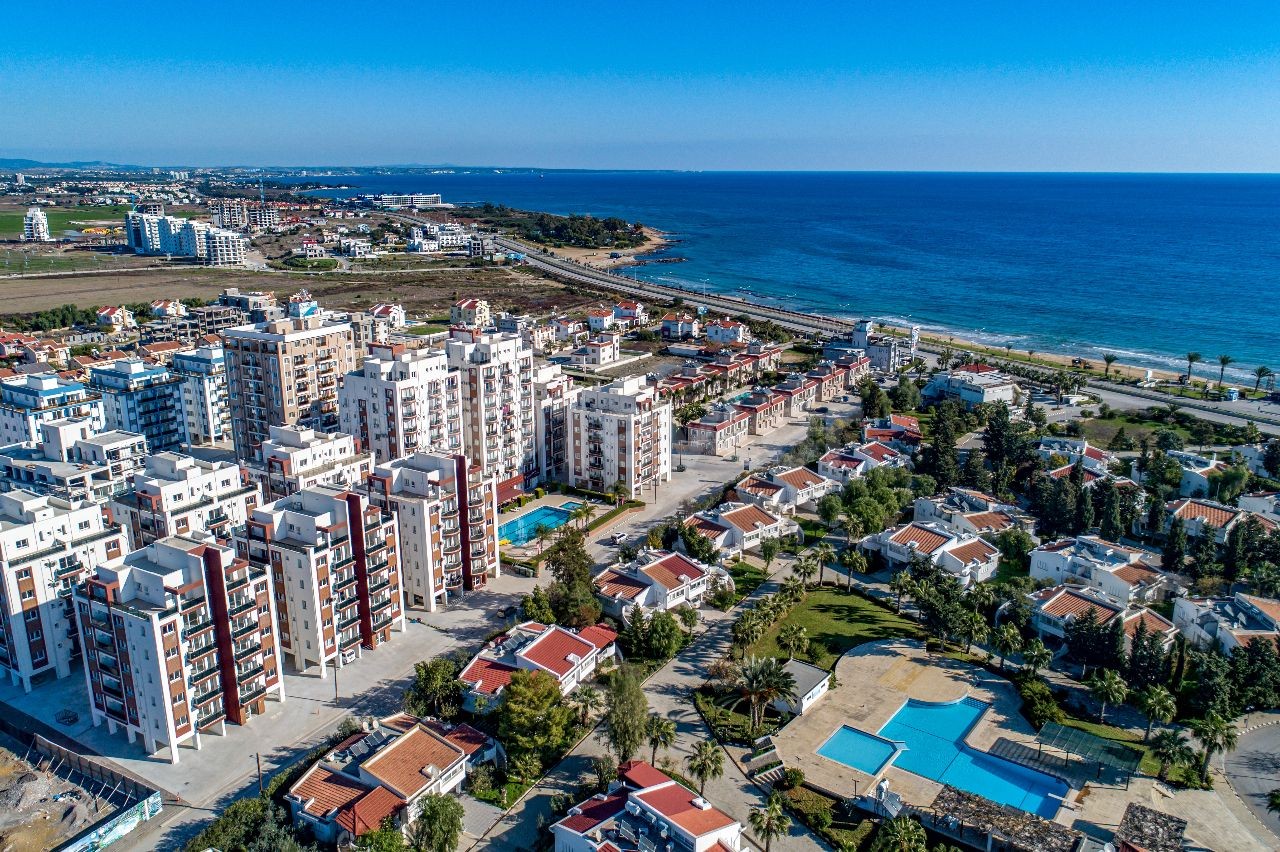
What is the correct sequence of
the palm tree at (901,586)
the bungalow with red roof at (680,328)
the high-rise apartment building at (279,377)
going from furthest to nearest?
the bungalow with red roof at (680,328), the high-rise apartment building at (279,377), the palm tree at (901,586)

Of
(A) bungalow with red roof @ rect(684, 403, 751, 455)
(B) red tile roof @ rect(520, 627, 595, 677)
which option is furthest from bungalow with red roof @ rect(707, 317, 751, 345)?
(B) red tile roof @ rect(520, 627, 595, 677)

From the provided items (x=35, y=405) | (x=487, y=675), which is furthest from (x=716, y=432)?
(x=35, y=405)

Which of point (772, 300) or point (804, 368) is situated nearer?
point (804, 368)

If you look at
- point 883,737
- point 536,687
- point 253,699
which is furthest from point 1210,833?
point 253,699

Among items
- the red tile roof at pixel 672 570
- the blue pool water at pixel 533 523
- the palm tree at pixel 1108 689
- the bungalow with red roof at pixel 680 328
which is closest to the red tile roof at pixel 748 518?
the red tile roof at pixel 672 570

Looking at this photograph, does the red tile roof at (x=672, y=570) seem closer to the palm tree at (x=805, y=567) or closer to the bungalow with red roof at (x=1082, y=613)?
the palm tree at (x=805, y=567)

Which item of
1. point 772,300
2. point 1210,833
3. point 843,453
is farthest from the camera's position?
point 772,300

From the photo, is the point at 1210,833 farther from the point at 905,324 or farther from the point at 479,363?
the point at 905,324
